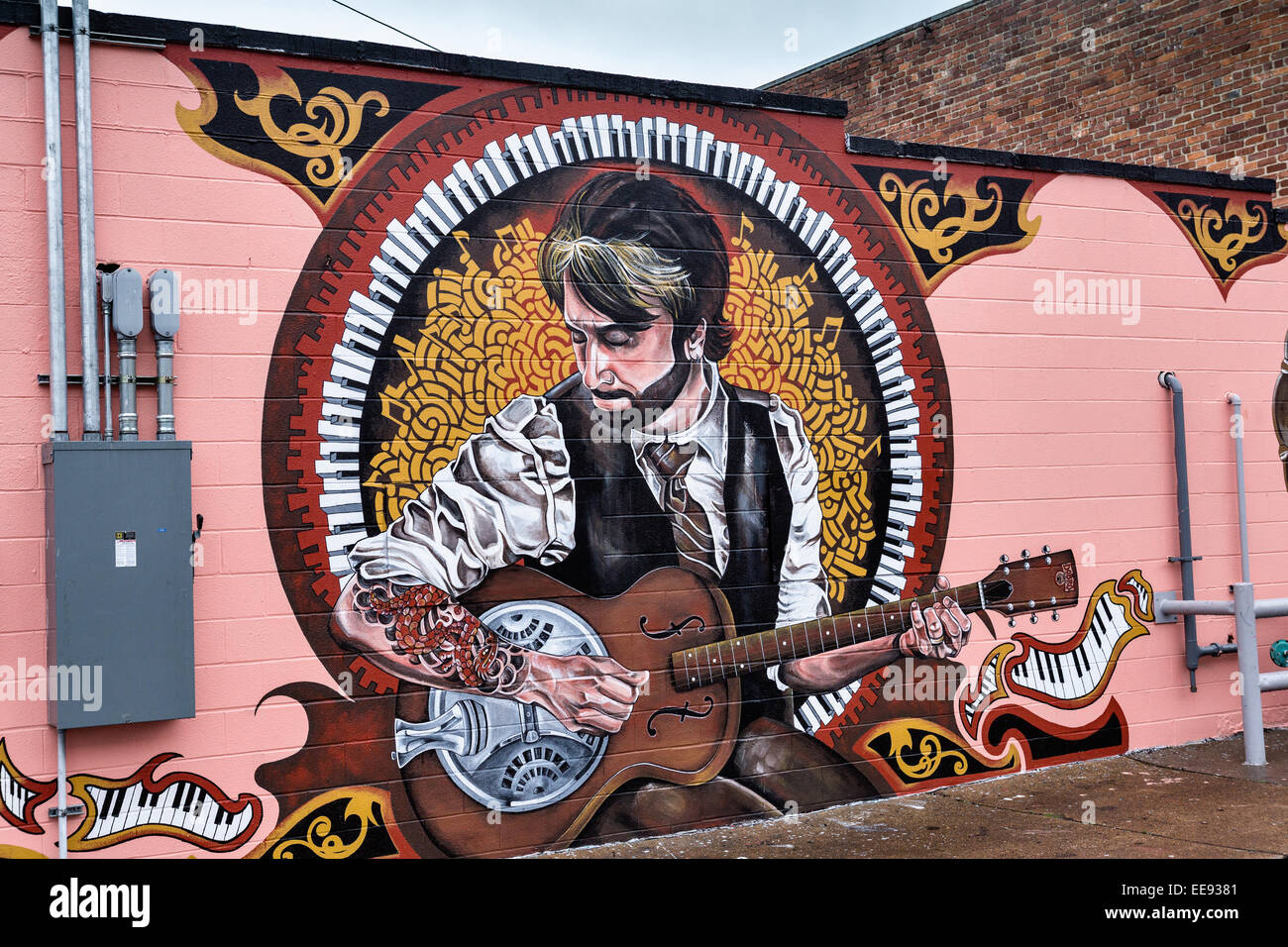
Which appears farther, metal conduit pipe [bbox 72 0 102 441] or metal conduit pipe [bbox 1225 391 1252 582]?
metal conduit pipe [bbox 1225 391 1252 582]

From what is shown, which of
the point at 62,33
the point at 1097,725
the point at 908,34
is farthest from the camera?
the point at 908,34

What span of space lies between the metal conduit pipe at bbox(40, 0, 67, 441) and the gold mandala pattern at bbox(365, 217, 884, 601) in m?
1.31

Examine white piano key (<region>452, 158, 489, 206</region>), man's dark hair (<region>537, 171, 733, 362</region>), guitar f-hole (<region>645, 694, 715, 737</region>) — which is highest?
white piano key (<region>452, 158, 489, 206</region>)

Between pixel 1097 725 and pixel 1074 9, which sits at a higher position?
pixel 1074 9

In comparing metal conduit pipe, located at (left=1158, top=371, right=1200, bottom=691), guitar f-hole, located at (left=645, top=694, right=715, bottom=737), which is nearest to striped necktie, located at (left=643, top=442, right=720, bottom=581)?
guitar f-hole, located at (left=645, top=694, right=715, bottom=737)

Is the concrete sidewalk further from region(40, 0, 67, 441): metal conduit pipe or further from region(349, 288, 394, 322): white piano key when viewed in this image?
region(40, 0, 67, 441): metal conduit pipe

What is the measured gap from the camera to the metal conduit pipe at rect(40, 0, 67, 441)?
4.76 m

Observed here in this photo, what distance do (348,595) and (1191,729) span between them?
5376 millimetres

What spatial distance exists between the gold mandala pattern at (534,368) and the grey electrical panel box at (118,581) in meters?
0.93

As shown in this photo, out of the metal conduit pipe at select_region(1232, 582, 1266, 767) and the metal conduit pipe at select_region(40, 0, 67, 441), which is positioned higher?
the metal conduit pipe at select_region(40, 0, 67, 441)

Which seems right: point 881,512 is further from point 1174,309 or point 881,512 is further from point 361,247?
point 361,247
